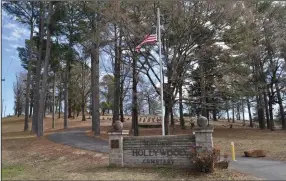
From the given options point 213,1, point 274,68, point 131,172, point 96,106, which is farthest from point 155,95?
point 274,68

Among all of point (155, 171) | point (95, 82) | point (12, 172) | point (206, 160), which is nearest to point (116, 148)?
point (155, 171)

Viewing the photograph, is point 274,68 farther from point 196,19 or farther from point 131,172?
point 131,172

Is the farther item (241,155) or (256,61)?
(256,61)

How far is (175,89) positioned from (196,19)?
4.89 meters

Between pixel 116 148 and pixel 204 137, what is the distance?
3.62m

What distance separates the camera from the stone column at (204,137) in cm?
1102

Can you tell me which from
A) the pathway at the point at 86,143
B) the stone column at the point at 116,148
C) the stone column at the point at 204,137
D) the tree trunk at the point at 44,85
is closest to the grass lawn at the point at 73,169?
the stone column at the point at 116,148

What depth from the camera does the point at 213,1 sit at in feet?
62.9

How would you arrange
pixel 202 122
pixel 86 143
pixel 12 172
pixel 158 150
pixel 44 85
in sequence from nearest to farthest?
1. pixel 202 122
2. pixel 12 172
3. pixel 158 150
4. pixel 86 143
5. pixel 44 85

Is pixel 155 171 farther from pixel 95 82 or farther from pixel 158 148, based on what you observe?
pixel 95 82

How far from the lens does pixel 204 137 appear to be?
11133mm

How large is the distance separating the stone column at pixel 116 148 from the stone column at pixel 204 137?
313cm

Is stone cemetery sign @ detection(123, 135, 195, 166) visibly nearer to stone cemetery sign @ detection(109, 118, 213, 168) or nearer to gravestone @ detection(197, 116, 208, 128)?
stone cemetery sign @ detection(109, 118, 213, 168)

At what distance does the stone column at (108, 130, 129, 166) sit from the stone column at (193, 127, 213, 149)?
10.3 ft
